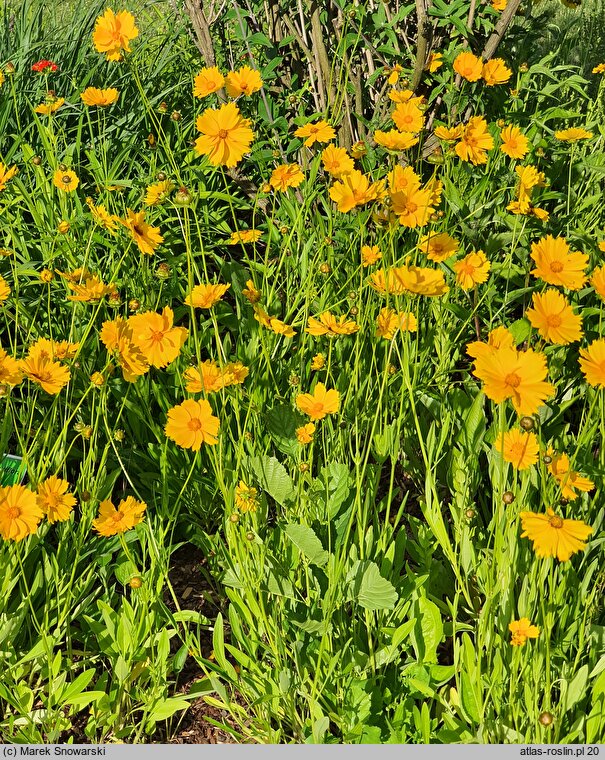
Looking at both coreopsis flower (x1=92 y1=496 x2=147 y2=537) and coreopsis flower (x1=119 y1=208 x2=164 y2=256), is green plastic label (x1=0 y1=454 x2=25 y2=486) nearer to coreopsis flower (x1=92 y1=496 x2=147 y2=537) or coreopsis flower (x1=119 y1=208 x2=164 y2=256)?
coreopsis flower (x1=92 y1=496 x2=147 y2=537)

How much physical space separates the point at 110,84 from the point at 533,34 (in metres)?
1.32

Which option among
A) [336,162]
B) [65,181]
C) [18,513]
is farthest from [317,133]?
[18,513]

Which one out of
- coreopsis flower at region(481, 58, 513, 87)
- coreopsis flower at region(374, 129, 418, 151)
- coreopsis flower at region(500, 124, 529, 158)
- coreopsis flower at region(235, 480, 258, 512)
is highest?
coreopsis flower at region(481, 58, 513, 87)

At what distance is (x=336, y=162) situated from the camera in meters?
1.74

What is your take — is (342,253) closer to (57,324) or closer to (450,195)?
(450,195)

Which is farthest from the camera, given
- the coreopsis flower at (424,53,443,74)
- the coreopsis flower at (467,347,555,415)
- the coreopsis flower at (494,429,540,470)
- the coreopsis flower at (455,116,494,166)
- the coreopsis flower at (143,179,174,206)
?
the coreopsis flower at (424,53,443,74)

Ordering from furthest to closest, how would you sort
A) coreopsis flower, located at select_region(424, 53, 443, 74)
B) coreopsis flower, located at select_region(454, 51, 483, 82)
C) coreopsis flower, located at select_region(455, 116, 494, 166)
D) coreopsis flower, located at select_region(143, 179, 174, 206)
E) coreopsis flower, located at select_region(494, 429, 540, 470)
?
coreopsis flower, located at select_region(424, 53, 443, 74)
coreopsis flower, located at select_region(454, 51, 483, 82)
coreopsis flower, located at select_region(455, 116, 494, 166)
coreopsis flower, located at select_region(143, 179, 174, 206)
coreopsis flower, located at select_region(494, 429, 540, 470)

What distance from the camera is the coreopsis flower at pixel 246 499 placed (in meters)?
1.26

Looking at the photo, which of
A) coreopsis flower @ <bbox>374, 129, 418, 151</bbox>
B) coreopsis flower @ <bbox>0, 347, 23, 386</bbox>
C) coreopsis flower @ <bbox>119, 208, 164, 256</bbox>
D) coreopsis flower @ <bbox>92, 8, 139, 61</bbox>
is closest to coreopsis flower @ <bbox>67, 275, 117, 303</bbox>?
coreopsis flower @ <bbox>119, 208, 164, 256</bbox>

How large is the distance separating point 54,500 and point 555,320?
2.58ft

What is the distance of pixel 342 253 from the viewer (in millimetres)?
2045

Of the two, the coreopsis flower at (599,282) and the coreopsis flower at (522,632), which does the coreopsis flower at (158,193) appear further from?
the coreopsis flower at (522,632)

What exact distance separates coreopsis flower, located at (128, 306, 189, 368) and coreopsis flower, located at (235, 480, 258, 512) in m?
0.24

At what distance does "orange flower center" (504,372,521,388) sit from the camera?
976 millimetres
